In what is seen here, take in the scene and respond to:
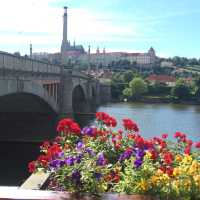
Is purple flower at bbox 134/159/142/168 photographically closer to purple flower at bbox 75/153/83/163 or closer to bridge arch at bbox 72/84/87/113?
purple flower at bbox 75/153/83/163

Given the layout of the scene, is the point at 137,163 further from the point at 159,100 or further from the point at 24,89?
the point at 159,100

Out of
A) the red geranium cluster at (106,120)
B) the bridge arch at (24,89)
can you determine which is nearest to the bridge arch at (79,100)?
the bridge arch at (24,89)

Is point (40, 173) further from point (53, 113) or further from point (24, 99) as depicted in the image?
point (53, 113)

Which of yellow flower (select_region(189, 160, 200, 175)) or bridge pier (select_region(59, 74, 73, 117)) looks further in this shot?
bridge pier (select_region(59, 74, 73, 117))

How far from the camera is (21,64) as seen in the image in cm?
3038

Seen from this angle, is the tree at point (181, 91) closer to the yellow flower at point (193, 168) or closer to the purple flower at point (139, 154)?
the purple flower at point (139, 154)

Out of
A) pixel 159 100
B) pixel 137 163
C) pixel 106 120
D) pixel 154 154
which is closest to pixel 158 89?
pixel 159 100

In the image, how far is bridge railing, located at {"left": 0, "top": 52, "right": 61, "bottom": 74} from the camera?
2670 cm

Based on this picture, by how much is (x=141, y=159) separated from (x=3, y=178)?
19976 millimetres

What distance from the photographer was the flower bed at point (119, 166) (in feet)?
17.7

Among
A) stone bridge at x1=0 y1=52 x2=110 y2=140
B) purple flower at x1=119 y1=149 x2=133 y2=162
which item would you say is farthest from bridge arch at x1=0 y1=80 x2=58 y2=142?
purple flower at x1=119 y1=149 x2=133 y2=162

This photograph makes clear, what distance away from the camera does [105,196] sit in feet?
17.7

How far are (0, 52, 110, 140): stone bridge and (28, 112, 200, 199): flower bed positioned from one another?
18485 millimetres

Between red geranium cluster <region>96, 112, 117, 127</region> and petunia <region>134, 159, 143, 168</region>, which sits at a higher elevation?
red geranium cluster <region>96, 112, 117, 127</region>
